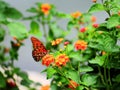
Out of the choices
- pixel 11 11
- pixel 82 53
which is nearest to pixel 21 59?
pixel 11 11

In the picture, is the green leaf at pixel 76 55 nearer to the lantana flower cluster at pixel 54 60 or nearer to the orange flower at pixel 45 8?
the lantana flower cluster at pixel 54 60

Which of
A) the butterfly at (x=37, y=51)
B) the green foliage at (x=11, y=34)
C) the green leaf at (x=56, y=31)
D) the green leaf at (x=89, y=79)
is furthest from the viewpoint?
the green leaf at (x=56, y=31)

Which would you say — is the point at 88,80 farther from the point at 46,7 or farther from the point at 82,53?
the point at 46,7

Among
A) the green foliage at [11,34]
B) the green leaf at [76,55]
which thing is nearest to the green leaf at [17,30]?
the green foliage at [11,34]

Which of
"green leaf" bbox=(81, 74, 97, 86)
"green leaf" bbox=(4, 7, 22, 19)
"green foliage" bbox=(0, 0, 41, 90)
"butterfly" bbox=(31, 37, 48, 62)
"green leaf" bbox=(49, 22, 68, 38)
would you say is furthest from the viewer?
"green leaf" bbox=(49, 22, 68, 38)

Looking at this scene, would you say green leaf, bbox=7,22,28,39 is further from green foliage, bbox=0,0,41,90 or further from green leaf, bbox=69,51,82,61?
green leaf, bbox=69,51,82,61

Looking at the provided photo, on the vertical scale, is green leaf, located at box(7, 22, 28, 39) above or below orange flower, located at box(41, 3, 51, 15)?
below

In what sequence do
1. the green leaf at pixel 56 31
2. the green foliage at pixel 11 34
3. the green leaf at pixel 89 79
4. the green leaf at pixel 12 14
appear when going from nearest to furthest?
the green leaf at pixel 89 79, the green foliage at pixel 11 34, the green leaf at pixel 12 14, the green leaf at pixel 56 31

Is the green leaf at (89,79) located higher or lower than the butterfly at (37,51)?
lower

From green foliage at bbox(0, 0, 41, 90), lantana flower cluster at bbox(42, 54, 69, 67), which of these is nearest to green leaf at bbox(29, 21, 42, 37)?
green foliage at bbox(0, 0, 41, 90)
